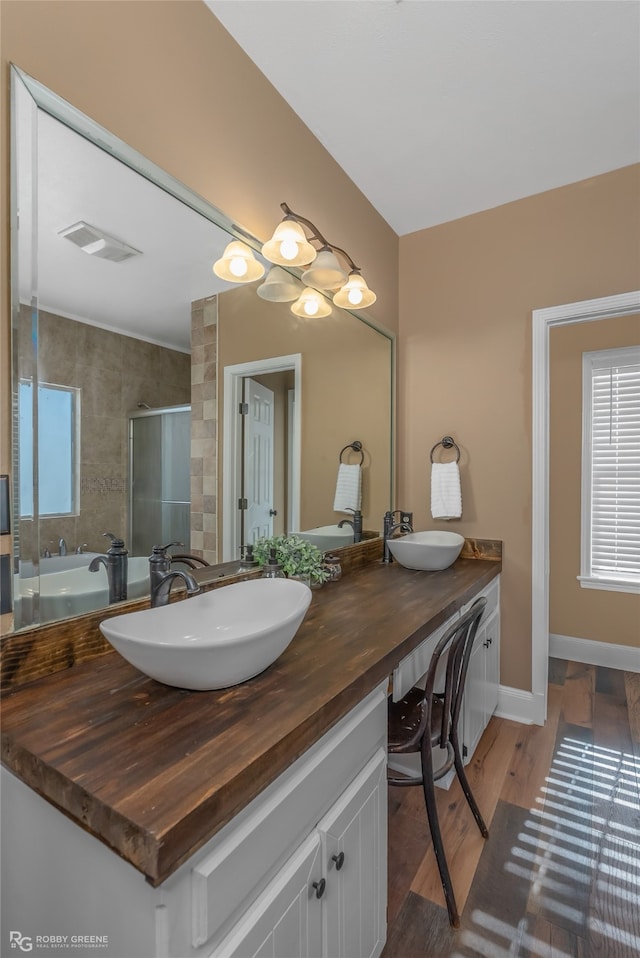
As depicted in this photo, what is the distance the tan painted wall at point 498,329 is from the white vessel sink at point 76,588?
182 cm

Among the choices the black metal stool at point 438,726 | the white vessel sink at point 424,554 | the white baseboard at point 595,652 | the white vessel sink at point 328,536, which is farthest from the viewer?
the white baseboard at point 595,652

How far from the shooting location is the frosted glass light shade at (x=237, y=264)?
1476 millimetres

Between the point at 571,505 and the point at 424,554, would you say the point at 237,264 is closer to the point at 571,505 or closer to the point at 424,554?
the point at 424,554

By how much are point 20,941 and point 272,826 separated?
0.56 metres

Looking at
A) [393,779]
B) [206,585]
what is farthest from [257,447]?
[393,779]

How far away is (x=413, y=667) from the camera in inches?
59.1

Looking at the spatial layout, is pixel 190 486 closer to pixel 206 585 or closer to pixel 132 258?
pixel 206 585

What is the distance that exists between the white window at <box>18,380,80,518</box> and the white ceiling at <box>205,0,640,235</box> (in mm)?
1366

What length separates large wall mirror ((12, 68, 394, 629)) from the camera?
974mm

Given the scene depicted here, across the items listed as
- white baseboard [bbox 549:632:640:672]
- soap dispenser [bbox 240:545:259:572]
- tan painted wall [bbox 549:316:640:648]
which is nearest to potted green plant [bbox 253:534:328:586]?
soap dispenser [bbox 240:545:259:572]

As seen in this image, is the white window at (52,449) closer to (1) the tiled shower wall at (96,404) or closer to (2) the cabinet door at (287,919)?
(1) the tiled shower wall at (96,404)

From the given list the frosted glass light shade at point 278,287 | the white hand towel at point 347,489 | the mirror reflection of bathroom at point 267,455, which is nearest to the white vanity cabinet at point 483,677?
the white hand towel at point 347,489

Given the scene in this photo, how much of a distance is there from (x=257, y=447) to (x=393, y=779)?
1159mm

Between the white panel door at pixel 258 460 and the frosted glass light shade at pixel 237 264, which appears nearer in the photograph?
the frosted glass light shade at pixel 237 264
